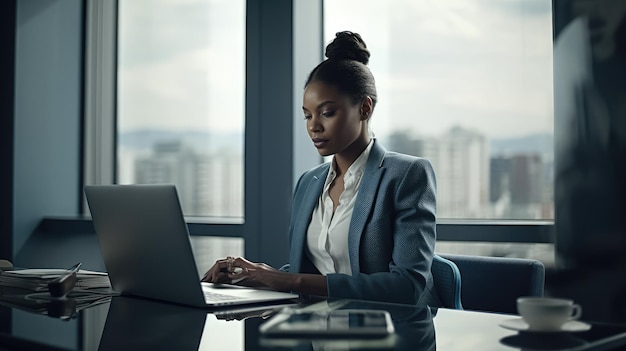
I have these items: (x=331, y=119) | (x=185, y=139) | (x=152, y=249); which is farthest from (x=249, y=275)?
(x=185, y=139)

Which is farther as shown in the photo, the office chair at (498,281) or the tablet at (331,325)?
the office chair at (498,281)

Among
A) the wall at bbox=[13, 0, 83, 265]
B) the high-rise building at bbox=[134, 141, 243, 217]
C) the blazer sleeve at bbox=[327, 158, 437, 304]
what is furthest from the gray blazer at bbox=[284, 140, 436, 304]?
the wall at bbox=[13, 0, 83, 265]

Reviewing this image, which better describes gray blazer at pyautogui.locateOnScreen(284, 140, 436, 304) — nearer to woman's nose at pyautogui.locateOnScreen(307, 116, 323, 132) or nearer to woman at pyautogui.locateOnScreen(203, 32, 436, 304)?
woman at pyautogui.locateOnScreen(203, 32, 436, 304)

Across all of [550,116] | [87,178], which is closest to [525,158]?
[550,116]

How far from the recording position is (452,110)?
3045 mm

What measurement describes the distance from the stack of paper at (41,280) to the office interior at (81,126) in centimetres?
133

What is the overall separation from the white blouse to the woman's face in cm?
8

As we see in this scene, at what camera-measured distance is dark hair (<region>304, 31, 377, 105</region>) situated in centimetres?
229

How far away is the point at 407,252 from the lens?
1956mm

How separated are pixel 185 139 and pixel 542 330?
2935mm

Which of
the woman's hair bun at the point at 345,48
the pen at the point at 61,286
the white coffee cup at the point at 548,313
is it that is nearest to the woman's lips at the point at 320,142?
the woman's hair bun at the point at 345,48

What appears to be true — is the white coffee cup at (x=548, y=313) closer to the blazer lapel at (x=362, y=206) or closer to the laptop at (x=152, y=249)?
the laptop at (x=152, y=249)

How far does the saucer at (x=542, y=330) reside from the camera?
1236mm

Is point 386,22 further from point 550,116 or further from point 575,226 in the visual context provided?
point 575,226
